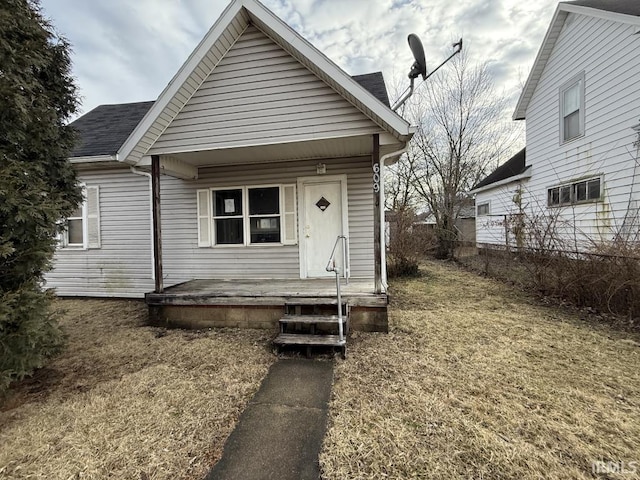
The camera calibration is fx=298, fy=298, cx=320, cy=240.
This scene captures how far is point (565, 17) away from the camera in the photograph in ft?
26.4

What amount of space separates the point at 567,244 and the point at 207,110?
686 centimetres

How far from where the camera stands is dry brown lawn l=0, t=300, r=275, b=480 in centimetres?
205

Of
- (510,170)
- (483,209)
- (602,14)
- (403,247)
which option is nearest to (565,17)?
(602,14)

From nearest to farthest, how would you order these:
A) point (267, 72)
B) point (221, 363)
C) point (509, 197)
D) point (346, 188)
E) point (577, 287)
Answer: point (221, 363) → point (267, 72) → point (577, 287) → point (346, 188) → point (509, 197)

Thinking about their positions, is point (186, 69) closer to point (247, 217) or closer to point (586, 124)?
point (247, 217)

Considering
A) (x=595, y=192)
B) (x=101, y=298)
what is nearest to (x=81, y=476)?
(x=101, y=298)

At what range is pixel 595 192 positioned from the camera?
7.25m

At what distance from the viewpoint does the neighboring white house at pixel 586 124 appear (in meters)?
6.14

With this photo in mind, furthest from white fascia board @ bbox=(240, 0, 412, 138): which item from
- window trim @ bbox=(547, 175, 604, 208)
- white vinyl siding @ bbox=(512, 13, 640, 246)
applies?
window trim @ bbox=(547, 175, 604, 208)

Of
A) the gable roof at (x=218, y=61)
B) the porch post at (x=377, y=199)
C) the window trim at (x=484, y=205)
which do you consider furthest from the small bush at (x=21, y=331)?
the window trim at (x=484, y=205)

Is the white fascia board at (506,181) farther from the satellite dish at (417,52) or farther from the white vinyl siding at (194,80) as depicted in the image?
the white vinyl siding at (194,80)

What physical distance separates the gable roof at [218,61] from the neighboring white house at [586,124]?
4.29 meters

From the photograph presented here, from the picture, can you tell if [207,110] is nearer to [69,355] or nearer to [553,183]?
[69,355]

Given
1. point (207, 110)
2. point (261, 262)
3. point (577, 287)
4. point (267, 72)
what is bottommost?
point (577, 287)
